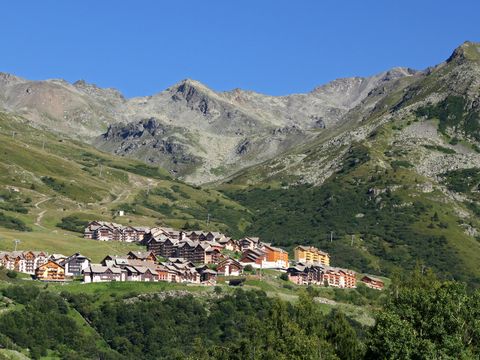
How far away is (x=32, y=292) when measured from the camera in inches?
7441

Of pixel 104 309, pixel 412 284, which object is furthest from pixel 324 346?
pixel 104 309

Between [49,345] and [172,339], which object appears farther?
[172,339]

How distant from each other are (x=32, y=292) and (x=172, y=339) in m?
31.4

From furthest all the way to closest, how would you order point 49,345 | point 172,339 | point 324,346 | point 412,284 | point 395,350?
point 172,339 → point 49,345 → point 412,284 → point 324,346 → point 395,350

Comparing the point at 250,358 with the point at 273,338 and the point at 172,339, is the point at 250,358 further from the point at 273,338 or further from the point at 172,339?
the point at 172,339

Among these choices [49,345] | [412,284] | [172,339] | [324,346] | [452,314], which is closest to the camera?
[452,314]

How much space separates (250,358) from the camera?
392ft

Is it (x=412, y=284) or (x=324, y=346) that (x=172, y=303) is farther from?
(x=324, y=346)

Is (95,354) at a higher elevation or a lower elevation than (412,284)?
lower

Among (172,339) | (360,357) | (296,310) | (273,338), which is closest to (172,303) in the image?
(172,339)

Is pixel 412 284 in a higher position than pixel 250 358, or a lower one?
higher

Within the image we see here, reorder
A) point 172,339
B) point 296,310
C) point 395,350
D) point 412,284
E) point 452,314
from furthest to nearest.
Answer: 1. point 172,339
2. point 412,284
3. point 296,310
4. point 452,314
5. point 395,350

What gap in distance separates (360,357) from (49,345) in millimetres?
77959

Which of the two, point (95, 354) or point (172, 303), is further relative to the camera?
point (172, 303)
